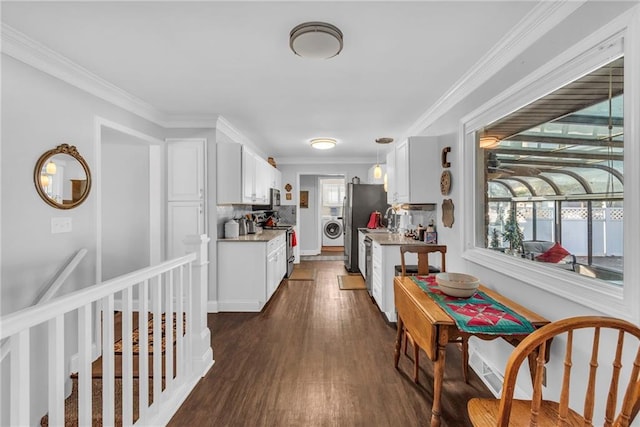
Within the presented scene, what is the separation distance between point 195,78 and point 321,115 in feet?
4.79

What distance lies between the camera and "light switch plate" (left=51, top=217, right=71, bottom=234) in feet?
7.26

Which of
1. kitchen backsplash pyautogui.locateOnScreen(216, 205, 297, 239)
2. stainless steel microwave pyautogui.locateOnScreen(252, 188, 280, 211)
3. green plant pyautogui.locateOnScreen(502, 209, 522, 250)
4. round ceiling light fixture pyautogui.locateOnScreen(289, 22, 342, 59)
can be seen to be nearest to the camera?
round ceiling light fixture pyautogui.locateOnScreen(289, 22, 342, 59)

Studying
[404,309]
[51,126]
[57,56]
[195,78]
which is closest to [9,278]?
[51,126]

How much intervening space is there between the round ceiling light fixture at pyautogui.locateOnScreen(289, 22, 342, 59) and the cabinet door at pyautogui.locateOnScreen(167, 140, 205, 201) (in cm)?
220

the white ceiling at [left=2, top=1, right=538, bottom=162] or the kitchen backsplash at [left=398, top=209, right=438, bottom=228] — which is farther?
the kitchen backsplash at [left=398, top=209, right=438, bottom=228]

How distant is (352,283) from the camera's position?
5.04m

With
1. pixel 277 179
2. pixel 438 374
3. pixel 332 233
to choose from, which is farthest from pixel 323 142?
pixel 332 233

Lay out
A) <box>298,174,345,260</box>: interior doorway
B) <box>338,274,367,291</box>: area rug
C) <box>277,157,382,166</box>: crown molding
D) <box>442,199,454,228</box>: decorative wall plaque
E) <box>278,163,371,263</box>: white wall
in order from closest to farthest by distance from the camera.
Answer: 1. <box>442,199,454,228</box>: decorative wall plaque
2. <box>338,274,367,291</box>: area rug
3. <box>277,157,382,166</box>: crown molding
4. <box>278,163,371,263</box>: white wall
5. <box>298,174,345,260</box>: interior doorway

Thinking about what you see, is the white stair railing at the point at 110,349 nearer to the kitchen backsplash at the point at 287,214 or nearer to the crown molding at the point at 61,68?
the crown molding at the point at 61,68

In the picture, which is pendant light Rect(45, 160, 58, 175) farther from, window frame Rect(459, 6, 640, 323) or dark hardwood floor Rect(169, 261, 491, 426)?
window frame Rect(459, 6, 640, 323)

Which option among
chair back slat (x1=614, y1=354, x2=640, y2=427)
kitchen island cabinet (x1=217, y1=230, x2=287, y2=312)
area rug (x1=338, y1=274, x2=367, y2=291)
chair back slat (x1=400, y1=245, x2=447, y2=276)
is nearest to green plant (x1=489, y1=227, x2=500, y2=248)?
chair back slat (x1=400, y1=245, x2=447, y2=276)

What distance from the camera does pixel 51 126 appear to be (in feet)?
7.20

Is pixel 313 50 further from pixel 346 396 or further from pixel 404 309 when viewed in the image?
pixel 346 396

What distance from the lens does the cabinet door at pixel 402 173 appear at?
134 inches
